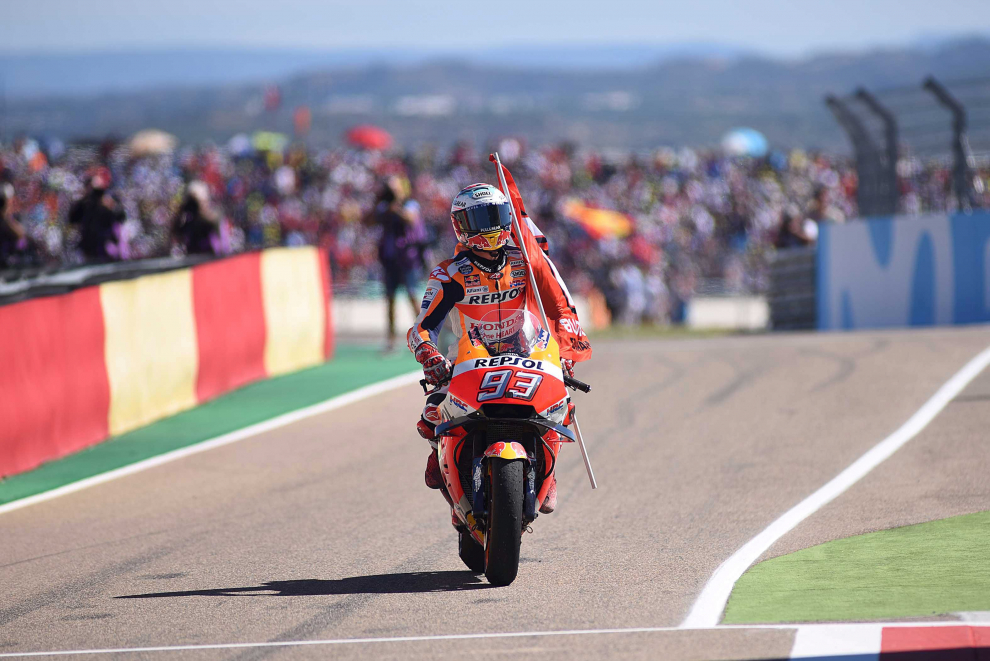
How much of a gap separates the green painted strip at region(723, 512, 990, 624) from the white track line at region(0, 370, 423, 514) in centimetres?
504

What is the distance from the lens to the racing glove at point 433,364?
20.9ft

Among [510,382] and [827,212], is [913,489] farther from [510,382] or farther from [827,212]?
[827,212]

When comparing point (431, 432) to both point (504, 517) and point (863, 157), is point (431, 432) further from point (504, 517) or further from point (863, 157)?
point (863, 157)

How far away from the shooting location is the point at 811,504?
26.3 feet

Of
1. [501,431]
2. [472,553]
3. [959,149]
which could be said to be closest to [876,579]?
[501,431]

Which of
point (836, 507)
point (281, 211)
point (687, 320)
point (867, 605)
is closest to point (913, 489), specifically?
point (836, 507)

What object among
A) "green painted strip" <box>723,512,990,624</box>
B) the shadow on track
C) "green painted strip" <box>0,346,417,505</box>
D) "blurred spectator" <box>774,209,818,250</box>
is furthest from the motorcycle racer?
"blurred spectator" <box>774,209,818,250</box>

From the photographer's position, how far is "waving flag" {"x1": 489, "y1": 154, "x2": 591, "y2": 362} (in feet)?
21.7

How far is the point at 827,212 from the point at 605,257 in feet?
29.8

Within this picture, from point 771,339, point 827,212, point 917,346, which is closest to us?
point 917,346

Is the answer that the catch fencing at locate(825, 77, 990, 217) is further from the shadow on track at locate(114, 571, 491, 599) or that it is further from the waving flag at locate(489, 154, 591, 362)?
the shadow on track at locate(114, 571, 491, 599)

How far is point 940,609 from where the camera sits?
5.34 metres

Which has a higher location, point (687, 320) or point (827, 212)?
point (827, 212)

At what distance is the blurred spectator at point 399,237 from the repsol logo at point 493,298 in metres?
9.50
